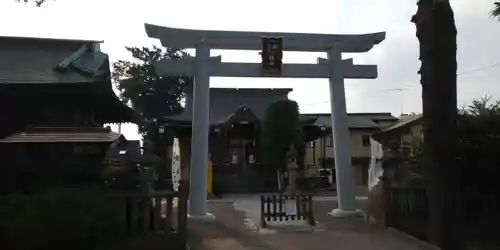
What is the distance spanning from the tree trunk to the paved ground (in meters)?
0.85

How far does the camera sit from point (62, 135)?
13125 millimetres

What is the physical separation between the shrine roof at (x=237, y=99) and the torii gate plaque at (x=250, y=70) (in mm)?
15591

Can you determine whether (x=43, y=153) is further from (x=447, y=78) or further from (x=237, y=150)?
(x=237, y=150)

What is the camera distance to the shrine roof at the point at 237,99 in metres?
34.2

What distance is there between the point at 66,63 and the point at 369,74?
9.77m

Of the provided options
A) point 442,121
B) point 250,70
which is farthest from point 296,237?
point 250,70

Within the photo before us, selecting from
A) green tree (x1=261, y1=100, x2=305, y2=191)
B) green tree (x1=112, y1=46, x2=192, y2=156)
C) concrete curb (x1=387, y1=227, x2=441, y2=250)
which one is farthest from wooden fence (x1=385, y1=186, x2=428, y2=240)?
green tree (x1=112, y1=46, x2=192, y2=156)

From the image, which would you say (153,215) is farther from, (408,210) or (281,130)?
(281,130)

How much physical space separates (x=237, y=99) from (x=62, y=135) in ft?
77.1

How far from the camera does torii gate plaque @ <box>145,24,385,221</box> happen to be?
1605 cm

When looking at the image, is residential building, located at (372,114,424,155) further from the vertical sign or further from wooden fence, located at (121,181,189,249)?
wooden fence, located at (121,181,189,249)

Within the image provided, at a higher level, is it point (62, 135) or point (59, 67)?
point (59, 67)

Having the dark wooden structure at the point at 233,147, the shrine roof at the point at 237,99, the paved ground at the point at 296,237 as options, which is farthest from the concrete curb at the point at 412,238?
the shrine roof at the point at 237,99

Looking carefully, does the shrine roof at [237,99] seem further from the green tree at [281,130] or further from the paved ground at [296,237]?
the paved ground at [296,237]
